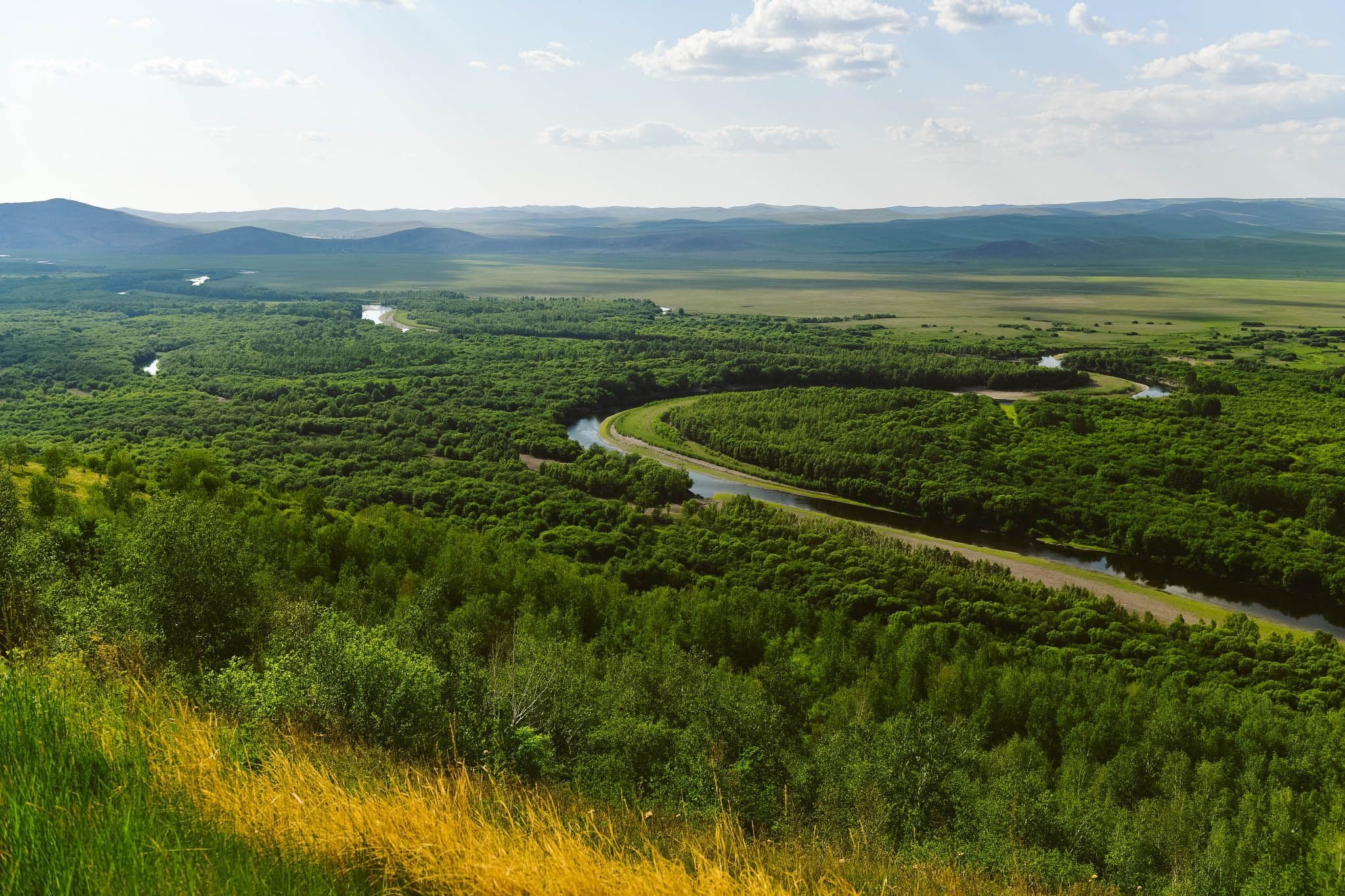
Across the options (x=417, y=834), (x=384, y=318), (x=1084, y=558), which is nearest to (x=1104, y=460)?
(x=1084, y=558)

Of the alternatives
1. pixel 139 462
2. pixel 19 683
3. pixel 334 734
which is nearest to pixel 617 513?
pixel 139 462

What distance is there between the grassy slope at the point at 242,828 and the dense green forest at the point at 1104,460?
56.7 meters

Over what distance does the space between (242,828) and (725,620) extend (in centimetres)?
3147

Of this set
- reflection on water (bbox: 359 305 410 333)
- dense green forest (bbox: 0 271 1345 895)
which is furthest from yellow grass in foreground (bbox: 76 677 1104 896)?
reflection on water (bbox: 359 305 410 333)

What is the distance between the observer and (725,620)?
36.3m

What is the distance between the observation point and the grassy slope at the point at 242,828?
15.0 feet

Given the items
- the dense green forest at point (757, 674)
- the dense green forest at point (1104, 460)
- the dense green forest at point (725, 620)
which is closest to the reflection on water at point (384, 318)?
the dense green forest at point (725, 620)

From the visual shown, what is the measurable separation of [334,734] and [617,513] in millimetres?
47527

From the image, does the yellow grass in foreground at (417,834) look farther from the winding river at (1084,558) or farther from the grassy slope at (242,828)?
the winding river at (1084,558)

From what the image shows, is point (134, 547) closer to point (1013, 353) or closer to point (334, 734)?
point (334, 734)

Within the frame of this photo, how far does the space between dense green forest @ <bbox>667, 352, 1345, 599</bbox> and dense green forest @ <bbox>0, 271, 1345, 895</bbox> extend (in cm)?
53

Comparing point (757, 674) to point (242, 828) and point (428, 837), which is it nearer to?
point (428, 837)

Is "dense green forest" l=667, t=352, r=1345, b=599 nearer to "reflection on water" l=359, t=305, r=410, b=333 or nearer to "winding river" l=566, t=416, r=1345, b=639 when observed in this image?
"winding river" l=566, t=416, r=1345, b=639

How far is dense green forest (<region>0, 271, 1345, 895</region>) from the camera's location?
15.1m
